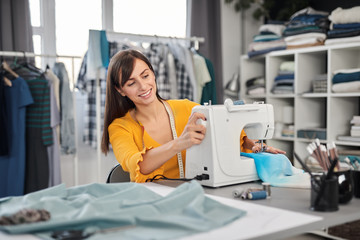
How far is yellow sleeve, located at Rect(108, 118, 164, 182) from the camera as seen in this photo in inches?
71.0

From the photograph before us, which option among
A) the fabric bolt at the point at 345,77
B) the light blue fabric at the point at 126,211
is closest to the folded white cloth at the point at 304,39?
the fabric bolt at the point at 345,77

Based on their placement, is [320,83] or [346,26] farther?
[320,83]

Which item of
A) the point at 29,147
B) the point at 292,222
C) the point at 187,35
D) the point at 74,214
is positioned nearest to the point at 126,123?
the point at 74,214

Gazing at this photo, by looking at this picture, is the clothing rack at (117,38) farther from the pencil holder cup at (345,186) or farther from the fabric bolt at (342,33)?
the pencil holder cup at (345,186)

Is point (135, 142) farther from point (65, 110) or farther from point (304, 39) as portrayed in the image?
point (304, 39)

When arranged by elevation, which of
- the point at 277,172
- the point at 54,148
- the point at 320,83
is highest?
the point at 320,83

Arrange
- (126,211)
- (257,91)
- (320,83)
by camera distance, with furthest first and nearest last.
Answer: (257,91), (320,83), (126,211)

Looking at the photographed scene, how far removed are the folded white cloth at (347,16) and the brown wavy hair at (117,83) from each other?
1941 millimetres

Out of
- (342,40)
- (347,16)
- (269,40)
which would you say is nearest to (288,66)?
(269,40)

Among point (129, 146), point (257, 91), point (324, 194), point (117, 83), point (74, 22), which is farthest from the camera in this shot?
point (257, 91)

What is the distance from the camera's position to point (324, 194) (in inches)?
49.8

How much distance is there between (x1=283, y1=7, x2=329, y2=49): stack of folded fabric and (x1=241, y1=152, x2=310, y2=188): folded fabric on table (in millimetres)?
2121

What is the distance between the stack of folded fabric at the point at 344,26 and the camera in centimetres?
328

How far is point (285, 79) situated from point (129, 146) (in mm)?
2257
